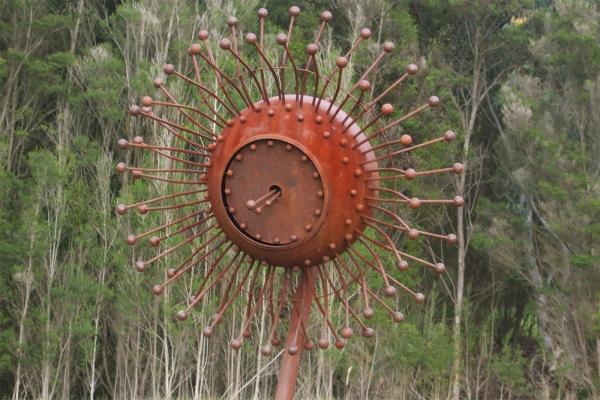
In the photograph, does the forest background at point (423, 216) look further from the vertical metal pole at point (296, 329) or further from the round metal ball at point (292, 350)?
the round metal ball at point (292, 350)

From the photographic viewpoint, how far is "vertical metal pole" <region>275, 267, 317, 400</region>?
473 centimetres

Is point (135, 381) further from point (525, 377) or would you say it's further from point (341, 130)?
point (341, 130)

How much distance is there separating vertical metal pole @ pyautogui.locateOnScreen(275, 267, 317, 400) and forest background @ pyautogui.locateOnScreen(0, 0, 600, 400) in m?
9.70

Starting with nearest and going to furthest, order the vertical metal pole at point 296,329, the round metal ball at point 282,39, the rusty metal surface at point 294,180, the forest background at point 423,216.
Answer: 1. the round metal ball at point 282,39
2. the rusty metal surface at point 294,180
3. the vertical metal pole at point 296,329
4. the forest background at point 423,216

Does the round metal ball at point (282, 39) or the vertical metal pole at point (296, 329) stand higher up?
the round metal ball at point (282, 39)

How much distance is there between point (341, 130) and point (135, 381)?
12.9 m

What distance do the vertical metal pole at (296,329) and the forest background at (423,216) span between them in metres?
9.70

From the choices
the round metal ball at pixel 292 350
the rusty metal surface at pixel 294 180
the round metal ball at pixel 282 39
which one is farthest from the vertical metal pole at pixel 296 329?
the round metal ball at pixel 282 39

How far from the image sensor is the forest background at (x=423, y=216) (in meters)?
16.3

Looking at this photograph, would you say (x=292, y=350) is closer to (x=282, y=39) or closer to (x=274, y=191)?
(x=274, y=191)

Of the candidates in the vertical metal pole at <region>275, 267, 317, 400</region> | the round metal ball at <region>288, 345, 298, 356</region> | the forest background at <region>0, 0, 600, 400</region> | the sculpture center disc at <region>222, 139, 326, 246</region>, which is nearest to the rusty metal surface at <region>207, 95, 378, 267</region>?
the sculpture center disc at <region>222, 139, 326, 246</region>

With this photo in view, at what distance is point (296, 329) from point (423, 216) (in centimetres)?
1461

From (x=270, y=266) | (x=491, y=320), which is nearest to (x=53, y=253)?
(x=491, y=320)

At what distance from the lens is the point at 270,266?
464 centimetres
